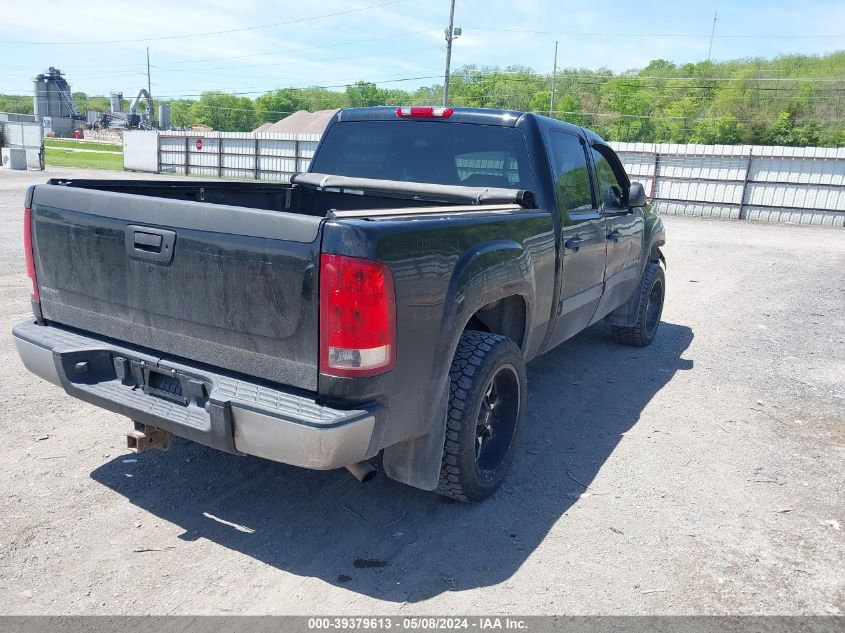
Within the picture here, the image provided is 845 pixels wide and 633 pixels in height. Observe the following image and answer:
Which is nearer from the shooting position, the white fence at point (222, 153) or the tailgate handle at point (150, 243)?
the tailgate handle at point (150, 243)

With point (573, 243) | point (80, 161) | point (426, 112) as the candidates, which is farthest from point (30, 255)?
point (80, 161)

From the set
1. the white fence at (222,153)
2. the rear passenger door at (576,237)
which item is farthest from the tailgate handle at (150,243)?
the white fence at (222,153)

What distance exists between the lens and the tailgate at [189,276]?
259 cm

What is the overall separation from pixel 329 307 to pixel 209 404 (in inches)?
25.3

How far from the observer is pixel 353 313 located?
253 cm

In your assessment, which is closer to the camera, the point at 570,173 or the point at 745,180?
the point at 570,173

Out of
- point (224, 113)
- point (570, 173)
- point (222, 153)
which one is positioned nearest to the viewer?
point (570, 173)

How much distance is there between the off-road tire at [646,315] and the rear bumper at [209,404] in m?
4.46

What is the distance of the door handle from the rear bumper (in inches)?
84.7

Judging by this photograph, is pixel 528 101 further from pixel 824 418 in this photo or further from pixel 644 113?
pixel 824 418

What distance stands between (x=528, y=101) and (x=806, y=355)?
87478mm

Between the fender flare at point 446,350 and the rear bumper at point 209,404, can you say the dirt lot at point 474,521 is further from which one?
the rear bumper at point 209,404

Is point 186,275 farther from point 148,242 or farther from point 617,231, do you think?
point 617,231

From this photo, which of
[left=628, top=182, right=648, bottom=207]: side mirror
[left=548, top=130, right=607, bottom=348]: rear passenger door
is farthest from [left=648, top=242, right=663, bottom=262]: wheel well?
[left=548, top=130, right=607, bottom=348]: rear passenger door
